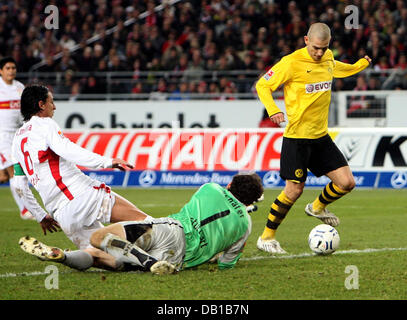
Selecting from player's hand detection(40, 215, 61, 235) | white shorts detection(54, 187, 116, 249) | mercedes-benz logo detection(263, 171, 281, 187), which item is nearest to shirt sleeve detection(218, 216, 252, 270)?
white shorts detection(54, 187, 116, 249)

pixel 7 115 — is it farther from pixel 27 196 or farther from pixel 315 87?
pixel 315 87

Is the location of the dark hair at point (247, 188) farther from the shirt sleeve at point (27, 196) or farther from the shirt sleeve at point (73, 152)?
the shirt sleeve at point (27, 196)

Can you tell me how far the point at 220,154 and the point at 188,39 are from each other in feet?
19.3

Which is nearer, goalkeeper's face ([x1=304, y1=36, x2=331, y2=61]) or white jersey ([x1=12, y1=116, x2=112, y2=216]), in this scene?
white jersey ([x1=12, y1=116, x2=112, y2=216])

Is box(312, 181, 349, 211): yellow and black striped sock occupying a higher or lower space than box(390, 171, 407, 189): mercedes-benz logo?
higher

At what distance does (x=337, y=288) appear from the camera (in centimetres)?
648

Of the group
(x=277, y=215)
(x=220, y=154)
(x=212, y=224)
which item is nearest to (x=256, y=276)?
(x=212, y=224)

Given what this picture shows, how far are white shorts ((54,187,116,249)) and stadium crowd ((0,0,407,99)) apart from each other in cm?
1249

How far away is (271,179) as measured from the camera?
1686 cm

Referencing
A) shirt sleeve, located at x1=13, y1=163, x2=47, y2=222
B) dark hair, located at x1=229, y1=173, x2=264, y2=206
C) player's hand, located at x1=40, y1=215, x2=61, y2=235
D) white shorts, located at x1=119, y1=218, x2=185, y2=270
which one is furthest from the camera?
shirt sleeve, located at x1=13, y1=163, x2=47, y2=222

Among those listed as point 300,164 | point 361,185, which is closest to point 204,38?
point 361,185

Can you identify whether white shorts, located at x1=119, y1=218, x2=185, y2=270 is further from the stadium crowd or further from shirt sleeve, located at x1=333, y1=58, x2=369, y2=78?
the stadium crowd

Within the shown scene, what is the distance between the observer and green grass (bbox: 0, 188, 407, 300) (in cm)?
621
